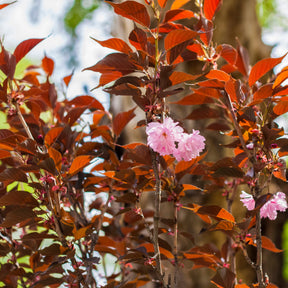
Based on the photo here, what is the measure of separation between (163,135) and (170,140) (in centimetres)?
2

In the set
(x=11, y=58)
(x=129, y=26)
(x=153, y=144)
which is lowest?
(x=153, y=144)

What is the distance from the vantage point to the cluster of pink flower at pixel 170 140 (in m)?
0.72

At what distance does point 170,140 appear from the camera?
731 mm

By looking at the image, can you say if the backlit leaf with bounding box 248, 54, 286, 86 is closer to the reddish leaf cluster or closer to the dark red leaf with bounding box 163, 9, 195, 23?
the reddish leaf cluster

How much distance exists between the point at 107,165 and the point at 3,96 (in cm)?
34

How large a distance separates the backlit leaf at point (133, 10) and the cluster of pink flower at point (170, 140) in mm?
233

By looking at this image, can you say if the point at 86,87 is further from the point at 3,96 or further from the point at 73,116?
the point at 3,96

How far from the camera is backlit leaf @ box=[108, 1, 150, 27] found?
743mm

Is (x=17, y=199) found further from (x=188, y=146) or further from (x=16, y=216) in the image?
(x=188, y=146)

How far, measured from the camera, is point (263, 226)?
1.77m

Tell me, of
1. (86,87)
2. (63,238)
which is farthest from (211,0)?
(86,87)

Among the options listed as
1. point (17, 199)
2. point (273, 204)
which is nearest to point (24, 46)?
point (17, 199)

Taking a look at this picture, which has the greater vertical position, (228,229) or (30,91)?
(30,91)

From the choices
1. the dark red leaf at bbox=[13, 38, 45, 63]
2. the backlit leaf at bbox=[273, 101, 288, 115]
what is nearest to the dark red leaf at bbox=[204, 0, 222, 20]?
the backlit leaf at bbox=[273, 101, 288, 115]
